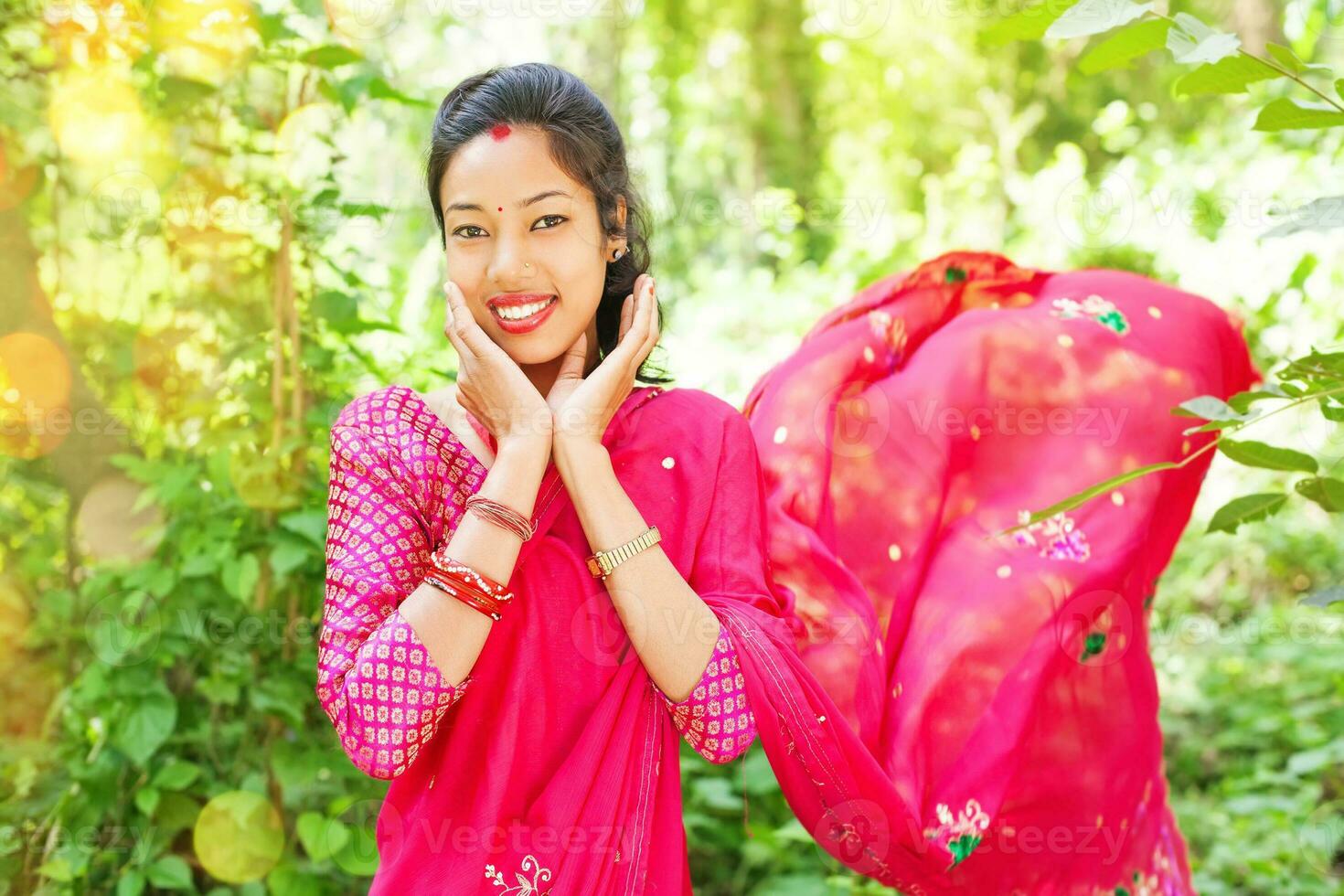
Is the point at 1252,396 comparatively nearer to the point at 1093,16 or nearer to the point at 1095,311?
the point at 1093,16

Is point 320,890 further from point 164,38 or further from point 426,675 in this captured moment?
point 164,38

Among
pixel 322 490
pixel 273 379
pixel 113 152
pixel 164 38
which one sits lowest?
pixel 322 490

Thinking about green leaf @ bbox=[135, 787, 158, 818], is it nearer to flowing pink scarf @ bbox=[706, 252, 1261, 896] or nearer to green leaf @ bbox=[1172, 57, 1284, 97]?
flowing pink scarf @ bbox=[706, 252, 1261, 896]

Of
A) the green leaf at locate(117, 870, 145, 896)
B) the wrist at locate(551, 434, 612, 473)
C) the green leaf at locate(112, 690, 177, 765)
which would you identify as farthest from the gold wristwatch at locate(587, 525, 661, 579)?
the green leaf at locate(117, 870, 145, 896)

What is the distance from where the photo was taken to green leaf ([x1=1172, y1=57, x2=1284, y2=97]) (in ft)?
4.47

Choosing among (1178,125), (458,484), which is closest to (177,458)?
(458,484)

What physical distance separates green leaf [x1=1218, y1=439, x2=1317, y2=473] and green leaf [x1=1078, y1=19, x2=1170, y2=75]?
503 mm

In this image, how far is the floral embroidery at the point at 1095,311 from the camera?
212 centimetres

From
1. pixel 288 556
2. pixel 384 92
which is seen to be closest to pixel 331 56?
pixel 384 92

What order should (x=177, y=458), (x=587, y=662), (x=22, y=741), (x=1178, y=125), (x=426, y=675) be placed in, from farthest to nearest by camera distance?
(x=1178, y=125) → (x=22, y=741) → (x=177, y=458) → (x=587, y=662) → (x=426, y=675)

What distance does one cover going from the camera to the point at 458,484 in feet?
5.11

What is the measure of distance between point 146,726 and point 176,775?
0.12m

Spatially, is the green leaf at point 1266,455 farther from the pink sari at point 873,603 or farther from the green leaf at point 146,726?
the green leaf at point 146,726

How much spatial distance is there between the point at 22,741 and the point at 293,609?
75 centimetres
